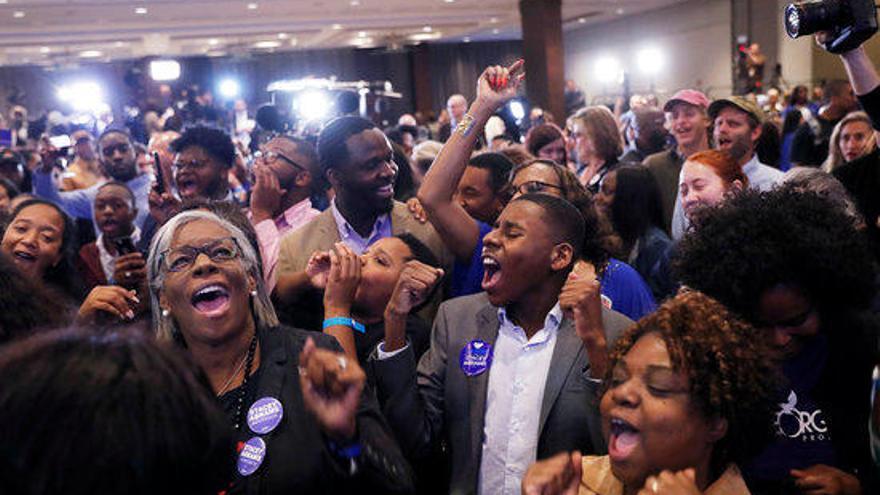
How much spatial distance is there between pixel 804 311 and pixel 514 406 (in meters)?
0.62

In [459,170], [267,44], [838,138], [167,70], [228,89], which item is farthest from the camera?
[228,89]

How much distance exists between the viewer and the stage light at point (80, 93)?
20.8 meters

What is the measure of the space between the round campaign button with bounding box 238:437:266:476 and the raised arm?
1060 mm

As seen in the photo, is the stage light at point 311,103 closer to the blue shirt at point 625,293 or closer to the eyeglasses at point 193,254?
the blue shirt at point 625,293

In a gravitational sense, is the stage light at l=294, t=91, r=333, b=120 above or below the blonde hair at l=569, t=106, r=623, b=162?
above

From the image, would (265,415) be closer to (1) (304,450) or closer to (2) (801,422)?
(1) (304,450)

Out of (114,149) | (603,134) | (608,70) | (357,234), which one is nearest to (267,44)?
(608,70)

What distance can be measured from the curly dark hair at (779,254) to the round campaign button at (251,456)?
0.96m

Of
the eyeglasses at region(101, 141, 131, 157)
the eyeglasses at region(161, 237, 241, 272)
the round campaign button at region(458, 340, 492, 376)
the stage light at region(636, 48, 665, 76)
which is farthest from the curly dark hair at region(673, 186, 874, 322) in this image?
the stage light at region(636, 48, 665, 76)

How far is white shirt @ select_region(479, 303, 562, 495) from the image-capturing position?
1.83 metres

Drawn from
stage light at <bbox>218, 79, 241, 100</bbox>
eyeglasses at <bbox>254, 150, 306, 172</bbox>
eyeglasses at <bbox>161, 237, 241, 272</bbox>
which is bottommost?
eyeglasses at <bbox>161, 237, 241, 272</bbox>

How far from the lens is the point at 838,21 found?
2.30 metres

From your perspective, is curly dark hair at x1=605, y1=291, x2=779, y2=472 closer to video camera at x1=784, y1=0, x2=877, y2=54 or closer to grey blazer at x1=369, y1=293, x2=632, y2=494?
grey blazer at x1=369, y1=293, x2=632, y2=494

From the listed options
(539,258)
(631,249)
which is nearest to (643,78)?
(631,249)
